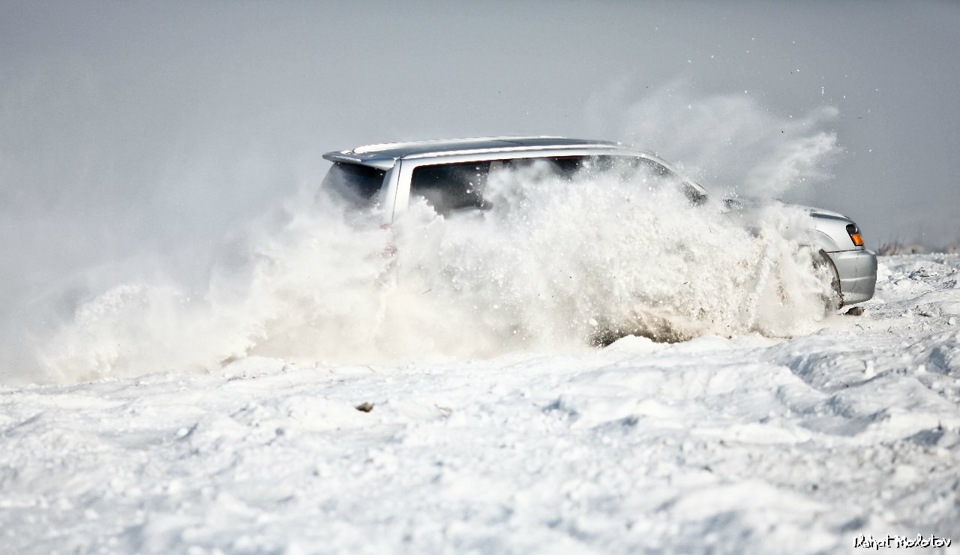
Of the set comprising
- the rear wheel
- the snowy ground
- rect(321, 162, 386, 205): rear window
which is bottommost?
the snowy ground

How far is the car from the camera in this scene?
624 cm

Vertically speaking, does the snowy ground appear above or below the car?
below

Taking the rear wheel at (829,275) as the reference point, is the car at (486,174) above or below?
above

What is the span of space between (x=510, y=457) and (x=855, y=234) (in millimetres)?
5313

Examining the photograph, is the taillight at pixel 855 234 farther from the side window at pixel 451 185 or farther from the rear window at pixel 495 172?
the side window at pixel 451 185

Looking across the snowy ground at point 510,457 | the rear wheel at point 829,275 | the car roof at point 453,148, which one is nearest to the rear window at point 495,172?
the car roof at point 453,148

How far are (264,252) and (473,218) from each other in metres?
1.64

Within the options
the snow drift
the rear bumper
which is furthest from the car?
the snow drift

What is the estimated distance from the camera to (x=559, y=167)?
682cm

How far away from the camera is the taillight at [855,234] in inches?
303

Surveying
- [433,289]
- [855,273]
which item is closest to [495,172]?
[433,289]

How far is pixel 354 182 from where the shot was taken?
21.4ft

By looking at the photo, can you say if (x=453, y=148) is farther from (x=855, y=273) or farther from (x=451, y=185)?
(x=855, y=273)

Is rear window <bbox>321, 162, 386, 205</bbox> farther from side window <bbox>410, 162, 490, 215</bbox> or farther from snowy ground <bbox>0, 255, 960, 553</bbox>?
snowy ground <bbox>0, 255, 960, 553</bbox>
